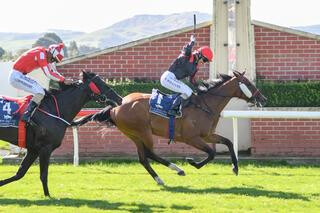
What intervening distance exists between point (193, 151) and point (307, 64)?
348 centimetres

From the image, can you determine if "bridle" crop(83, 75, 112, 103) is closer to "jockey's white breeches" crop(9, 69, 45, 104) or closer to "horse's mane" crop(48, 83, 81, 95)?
"horse's mane" crop(48, 83, 81, 95)

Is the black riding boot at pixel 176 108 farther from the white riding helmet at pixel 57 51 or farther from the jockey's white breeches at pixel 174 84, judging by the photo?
the white riding helmet at pixel 57 51

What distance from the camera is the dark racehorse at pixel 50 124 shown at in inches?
400

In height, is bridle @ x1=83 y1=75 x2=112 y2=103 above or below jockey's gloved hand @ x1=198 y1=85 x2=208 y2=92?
above

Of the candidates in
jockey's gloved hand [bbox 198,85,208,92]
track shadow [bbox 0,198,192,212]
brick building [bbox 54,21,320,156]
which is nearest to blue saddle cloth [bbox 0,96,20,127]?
track shadow [bbox 0,198,192,212]

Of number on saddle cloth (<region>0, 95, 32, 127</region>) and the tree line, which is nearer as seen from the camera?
number on saddle cloth (<region>0, 95, 32, 127</region>)

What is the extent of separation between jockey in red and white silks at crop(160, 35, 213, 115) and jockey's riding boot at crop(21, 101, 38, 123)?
2.64 m

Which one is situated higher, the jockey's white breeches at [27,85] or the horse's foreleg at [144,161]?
the jockey's white breeches at [27,85]

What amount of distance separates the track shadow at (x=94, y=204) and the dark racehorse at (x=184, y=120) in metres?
2.39

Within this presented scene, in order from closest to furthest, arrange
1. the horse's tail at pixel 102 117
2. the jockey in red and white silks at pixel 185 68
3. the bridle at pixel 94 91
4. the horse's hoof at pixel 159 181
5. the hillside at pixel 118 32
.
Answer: the bridle at pixel 94 91, the horse's hoof at pixel 159 181, the jockey in red and white silks at pixel 185 68, the horse's tail at pixel 102 117, the hillside at pixel 118 32

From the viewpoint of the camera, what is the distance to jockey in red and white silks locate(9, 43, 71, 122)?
10195mm

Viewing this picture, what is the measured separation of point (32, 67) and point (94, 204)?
245 centimetres

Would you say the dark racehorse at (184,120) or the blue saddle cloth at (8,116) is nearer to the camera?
the blue saddle cloth at (8,116)

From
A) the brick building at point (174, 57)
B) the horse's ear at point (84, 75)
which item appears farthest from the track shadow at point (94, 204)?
the brick building at point (174, 57)
